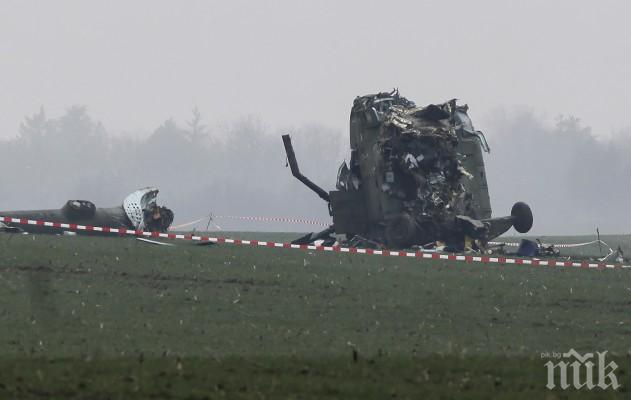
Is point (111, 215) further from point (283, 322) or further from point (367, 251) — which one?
point (283, 322)

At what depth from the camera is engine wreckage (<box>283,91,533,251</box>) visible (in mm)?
34719

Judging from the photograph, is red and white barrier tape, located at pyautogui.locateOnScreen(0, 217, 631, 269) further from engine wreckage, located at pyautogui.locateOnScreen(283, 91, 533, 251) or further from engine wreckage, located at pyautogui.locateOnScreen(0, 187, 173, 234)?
engine wreckage, located at pyautogui.locateOnScreen(283, 91, 533, 251)

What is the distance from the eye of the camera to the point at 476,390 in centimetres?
1223

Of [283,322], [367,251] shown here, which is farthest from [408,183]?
[283,322]

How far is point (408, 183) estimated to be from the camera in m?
35.1

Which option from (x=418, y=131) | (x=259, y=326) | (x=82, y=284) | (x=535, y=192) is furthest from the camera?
(x=535, y=192)

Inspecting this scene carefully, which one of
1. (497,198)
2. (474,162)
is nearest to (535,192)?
(497,198)

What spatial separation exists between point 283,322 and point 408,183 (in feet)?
59.8

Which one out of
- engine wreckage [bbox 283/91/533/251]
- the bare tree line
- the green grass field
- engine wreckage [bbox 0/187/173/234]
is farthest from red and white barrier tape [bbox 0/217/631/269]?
the bare tree line

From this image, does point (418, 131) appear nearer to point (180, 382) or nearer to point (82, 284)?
point (82, 284)

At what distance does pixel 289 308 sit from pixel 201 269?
510cm

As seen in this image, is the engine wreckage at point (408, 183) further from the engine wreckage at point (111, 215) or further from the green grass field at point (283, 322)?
the green grass field at point (283, 322)

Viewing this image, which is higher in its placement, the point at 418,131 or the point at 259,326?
the point at 418,131

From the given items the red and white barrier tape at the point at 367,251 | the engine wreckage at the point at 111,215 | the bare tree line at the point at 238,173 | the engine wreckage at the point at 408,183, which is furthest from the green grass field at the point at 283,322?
the bare tree line at the point at 238,173
